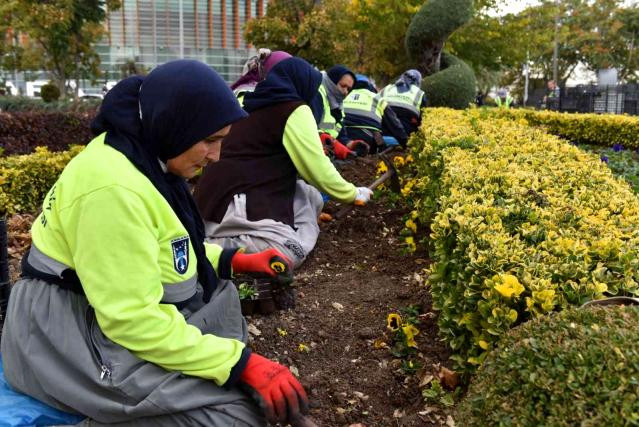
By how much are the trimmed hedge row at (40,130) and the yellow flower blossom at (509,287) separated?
8467mm

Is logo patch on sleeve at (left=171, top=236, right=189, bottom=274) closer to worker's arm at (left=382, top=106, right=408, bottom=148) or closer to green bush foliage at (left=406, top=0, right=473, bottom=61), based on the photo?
worker's arm at (left=382, top=106, right=408, bottom=148)

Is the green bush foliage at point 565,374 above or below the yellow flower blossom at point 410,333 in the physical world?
above

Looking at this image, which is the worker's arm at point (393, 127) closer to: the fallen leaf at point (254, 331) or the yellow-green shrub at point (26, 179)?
the yellow-green shrub at point (26, 179)

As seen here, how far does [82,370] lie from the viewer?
180cm

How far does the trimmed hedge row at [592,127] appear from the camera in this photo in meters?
12.2

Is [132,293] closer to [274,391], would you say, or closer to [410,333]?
[274,391]

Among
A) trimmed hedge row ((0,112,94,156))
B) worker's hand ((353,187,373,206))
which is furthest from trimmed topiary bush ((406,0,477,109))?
worker's hand ((353,187,373,206))

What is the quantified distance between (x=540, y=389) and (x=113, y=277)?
112 centimetres

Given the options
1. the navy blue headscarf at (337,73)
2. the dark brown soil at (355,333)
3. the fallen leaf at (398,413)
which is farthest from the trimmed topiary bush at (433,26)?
the fallen leaf at (398,413)

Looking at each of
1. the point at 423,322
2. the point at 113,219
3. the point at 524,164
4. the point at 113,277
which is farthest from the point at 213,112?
the point at 524,164

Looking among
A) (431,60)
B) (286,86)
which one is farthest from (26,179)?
(431,60)

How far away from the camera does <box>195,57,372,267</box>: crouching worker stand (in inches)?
157

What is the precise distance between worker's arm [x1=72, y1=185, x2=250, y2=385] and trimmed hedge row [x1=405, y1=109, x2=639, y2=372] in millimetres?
978

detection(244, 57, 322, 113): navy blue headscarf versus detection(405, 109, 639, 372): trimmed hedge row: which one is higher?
detection(244, 57, 322, 113): navy blue headscarf
